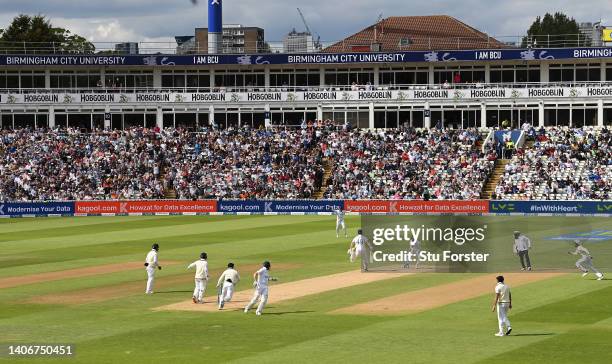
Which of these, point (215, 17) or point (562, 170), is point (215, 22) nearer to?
point (215, 17)

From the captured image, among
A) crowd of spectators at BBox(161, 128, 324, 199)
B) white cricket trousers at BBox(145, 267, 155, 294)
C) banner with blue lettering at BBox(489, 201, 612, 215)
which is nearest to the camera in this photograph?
white cricket trousers at BBox(145, 267, 155, 294)

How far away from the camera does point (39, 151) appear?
→ 77.8 metres

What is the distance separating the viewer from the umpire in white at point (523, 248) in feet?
117

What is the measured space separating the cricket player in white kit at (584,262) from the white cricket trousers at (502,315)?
35.9 feet

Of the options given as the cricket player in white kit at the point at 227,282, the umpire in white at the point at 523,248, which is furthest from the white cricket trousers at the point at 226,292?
the umpire in white at the point at 523,248

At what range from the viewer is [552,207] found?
65.2 meters

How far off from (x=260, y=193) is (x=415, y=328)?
153 feet

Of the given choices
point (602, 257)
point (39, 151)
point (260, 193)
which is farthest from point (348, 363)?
point (39, 151)

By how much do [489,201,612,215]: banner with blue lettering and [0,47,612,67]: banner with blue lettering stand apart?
2145 centimetres

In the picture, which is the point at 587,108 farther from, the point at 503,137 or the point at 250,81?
the point at 250,81

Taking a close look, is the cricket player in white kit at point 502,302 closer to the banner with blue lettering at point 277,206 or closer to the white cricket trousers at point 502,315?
the white cricket trousers at point 502,315

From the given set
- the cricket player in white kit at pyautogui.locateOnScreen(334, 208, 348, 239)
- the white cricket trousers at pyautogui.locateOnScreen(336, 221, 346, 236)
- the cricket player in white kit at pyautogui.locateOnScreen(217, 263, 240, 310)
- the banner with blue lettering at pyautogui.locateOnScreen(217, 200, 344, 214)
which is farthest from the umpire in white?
the banner with blue lettering at pyautogui.locateOnScreen(217, 200, 344, 214)

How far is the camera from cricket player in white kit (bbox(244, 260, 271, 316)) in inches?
1077

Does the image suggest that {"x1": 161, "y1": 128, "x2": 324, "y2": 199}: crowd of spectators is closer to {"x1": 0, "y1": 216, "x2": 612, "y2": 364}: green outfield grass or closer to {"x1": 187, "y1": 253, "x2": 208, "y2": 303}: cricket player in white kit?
{"x1": 0, "y1": 216, "x2": 612, "y2": 364}: green outfield grass
